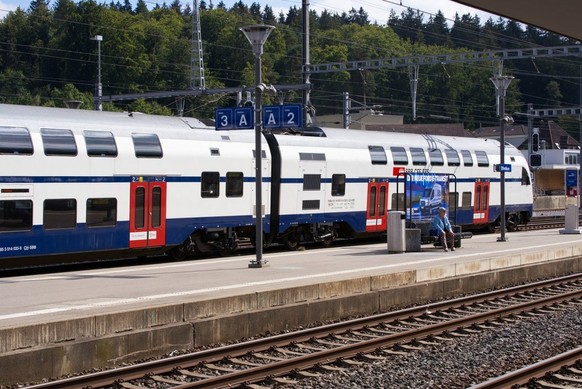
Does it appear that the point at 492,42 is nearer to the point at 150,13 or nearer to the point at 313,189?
the point at 150,13

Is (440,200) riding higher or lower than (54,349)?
higher

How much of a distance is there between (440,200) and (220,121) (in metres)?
8.08

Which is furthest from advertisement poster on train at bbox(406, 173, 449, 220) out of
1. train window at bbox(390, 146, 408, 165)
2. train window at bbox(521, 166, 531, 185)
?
train window at bbox(521, 166, 531, 185)

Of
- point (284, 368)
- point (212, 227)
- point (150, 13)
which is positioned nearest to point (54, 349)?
point (284, 368)

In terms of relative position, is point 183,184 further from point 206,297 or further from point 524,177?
point 524,177

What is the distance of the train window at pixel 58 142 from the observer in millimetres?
18875

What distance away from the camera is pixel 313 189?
2603 cm

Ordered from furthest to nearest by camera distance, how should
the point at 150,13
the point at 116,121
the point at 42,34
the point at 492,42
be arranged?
the point at 492,42 → the point at 150,13 → the point at 42,34 → the point at 116,121

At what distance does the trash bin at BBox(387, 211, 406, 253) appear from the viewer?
23.6 meters

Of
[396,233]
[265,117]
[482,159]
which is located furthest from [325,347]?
[482,159]

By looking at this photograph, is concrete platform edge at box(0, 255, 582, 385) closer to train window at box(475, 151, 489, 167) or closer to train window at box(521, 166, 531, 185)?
train window at box(475, 151, 489, 167)

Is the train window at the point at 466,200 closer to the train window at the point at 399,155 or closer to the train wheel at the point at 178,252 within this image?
the train window at the point at 399,155

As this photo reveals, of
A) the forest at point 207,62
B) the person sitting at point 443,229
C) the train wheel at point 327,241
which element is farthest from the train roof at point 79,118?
the forest at point 207,62

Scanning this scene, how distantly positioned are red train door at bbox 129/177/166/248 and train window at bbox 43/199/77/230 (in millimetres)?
1647
